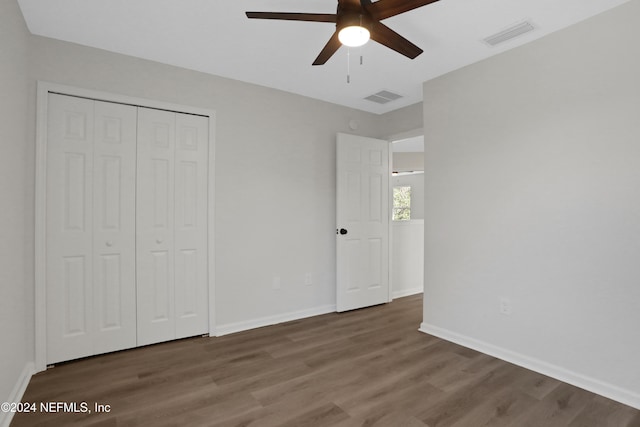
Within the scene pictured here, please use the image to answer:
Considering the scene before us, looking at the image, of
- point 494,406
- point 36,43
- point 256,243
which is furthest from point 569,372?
point 36,43

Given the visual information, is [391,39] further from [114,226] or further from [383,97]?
[114,226]

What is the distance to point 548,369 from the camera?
8.16ft

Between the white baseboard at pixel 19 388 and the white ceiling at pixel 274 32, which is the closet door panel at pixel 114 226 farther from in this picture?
the white ceiling at pixel 274 32

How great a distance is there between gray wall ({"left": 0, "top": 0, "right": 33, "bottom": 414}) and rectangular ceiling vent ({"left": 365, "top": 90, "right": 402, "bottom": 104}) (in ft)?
10.0

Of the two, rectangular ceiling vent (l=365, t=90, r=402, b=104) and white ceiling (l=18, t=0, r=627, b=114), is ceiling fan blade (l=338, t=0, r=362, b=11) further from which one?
rectangular ceiling vent (l=365, t=90, r=402, b=104)

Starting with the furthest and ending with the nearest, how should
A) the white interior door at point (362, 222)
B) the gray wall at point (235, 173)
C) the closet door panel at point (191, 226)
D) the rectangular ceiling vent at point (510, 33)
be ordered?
the white interior door at point (362, 222) < the closet door panel at point (191, 226) < the rectangular ceiling vent at point (510, 33) < the gray wall at point (235, 173)

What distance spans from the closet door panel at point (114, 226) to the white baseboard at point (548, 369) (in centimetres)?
284

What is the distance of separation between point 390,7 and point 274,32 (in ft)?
3.62

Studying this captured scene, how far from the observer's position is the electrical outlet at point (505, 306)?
276cm

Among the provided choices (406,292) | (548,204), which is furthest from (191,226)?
(406,292)

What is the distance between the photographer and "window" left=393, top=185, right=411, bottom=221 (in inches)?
310

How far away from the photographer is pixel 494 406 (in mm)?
2082

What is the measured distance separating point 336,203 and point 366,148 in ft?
2.69

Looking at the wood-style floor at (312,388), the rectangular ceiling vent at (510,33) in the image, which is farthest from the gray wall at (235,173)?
the rectangular ceiling vent at (510,33)
